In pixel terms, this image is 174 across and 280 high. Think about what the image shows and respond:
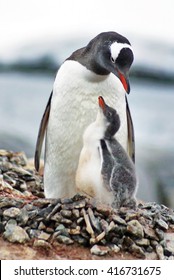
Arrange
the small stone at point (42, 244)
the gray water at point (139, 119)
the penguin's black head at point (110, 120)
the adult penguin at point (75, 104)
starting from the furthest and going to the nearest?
the gray water at point (139, 119) < the adult penguin at point (75, 104) < the penguin's black head at point (110, 120) < the small stone at point (42, 244)

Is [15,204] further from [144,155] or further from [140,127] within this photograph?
[140,127]

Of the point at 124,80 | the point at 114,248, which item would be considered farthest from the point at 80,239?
the point at 124,80

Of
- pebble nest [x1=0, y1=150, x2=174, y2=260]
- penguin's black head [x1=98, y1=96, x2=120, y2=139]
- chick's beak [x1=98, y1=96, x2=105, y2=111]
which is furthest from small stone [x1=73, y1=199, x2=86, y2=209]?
chick's beak [x1=98, y1=96, x2=105, y2=111]

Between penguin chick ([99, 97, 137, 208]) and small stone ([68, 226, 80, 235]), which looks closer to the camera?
small stone ([68, 226, 80, 235])

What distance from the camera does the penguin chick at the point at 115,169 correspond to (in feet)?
10.9

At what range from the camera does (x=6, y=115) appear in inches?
467

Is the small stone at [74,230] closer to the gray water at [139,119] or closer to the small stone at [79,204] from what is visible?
the small stone at [79,204]

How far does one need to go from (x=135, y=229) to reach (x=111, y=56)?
0.82 meters

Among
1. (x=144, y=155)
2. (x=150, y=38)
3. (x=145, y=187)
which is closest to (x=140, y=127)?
(x=144, y=155)

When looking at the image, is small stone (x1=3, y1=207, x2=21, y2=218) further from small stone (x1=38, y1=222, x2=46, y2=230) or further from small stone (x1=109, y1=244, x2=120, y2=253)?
small stone (x1=109, y1=244, x2=120, y2=253)

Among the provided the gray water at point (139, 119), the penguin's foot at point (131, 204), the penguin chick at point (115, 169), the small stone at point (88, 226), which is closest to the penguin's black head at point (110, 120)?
the penguin chick at point (115, 169)

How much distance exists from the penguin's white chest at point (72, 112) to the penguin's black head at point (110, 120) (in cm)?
23

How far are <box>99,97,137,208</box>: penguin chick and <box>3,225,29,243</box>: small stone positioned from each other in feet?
1.39

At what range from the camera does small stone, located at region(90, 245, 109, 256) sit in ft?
10.3
